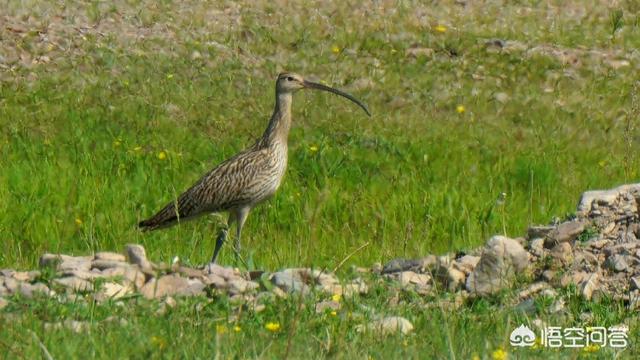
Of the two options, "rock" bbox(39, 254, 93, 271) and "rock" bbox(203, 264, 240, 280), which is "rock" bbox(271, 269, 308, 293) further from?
"rock" bbox(39, 254, 93, 271)

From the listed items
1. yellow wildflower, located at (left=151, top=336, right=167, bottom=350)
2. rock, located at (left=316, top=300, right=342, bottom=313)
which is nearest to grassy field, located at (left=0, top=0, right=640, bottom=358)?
yellow wildflower, located at (left=151, top=336, right=167, bottom=350)

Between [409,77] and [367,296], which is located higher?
[367,296]

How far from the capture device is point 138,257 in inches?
366

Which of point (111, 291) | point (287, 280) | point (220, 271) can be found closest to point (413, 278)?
point (287, 280)

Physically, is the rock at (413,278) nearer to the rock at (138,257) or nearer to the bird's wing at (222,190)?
the rock at (138,257)

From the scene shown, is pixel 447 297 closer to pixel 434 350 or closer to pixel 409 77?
pixel 434 350

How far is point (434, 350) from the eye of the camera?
6949 millimetres

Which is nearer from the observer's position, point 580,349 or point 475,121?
point 580,349

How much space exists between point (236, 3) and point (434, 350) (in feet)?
50.2

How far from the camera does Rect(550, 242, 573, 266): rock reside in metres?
9.74

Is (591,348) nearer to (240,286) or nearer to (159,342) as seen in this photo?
(159,342)

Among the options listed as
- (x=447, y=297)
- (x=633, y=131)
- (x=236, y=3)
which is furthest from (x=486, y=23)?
(x=447, y=297)

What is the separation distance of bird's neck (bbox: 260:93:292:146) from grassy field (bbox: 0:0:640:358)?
718mm

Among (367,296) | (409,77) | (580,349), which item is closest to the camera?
(580,349)
